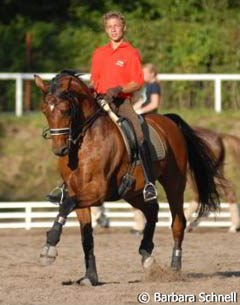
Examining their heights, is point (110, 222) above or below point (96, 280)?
below

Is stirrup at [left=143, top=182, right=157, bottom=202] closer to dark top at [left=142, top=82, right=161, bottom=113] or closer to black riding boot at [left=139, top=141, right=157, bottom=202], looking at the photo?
black riding boot at [left=139, top=141, right=157, bottom=202]

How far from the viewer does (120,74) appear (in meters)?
11.1

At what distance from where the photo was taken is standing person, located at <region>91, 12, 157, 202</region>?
11031mm

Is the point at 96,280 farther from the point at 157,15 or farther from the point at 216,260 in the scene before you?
the point at 157,15

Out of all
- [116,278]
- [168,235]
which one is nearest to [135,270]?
[116,278]

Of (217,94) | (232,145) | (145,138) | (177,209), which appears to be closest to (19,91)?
(217,94)

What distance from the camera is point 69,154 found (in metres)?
10.5

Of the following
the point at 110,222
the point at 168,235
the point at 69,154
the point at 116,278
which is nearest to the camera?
the point at 69,154

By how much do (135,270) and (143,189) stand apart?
1391 millimetres

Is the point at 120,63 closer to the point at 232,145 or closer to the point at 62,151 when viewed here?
the point at 62,151

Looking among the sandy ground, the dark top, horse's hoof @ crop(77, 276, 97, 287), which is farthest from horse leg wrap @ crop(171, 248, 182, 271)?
the dark top

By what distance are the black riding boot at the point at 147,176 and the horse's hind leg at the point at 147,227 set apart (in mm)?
302

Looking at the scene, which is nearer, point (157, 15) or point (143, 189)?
point (143, 189)

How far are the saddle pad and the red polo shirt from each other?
56cm
